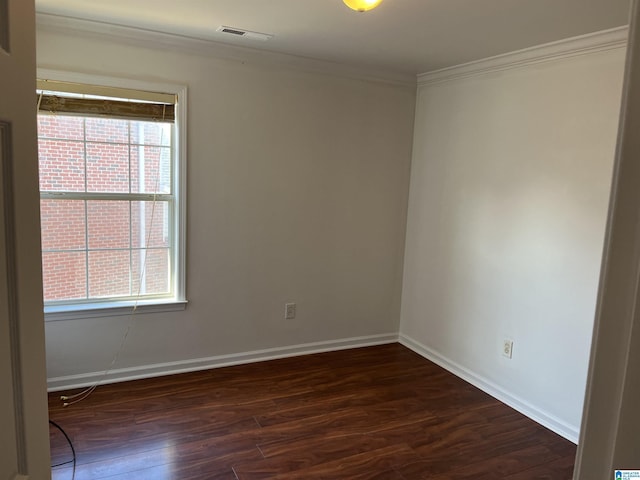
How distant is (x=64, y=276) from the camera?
9.78 ft

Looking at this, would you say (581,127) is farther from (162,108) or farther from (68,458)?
(68,458)

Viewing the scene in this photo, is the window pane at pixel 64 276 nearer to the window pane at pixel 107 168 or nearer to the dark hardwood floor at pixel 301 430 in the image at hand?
the window pane at pixel 107 168

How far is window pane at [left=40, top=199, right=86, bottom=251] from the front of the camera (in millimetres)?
2879

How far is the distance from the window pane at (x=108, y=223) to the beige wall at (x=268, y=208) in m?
0.44

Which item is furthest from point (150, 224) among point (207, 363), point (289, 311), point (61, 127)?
point (289, 311)

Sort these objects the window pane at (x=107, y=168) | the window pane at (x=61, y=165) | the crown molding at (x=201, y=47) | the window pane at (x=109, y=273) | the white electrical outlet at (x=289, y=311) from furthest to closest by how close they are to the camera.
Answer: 1. the white electrical outlet at (x=289, y=311)
2. the window pane at (x=109, y=273)
3. the window pane at (x=107, y=168)
4. the window pane at (x=61, y=165)
5. the crown molding at (x=201, y=47)

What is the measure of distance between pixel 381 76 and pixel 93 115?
2106 millimetres

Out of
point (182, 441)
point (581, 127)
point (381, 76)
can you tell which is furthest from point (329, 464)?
point (381, 76)

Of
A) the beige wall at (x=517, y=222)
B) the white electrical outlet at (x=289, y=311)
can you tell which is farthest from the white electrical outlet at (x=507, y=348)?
the white electrical outlet at (x=289, y=311)

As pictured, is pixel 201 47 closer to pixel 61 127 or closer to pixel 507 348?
pixel 61 127

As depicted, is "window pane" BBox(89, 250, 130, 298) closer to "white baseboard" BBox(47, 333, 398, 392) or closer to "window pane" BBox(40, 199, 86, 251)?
"window pane" BBox(40, 199, 86, 251)

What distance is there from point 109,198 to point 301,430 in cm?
190

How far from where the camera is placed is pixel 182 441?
2510 millimetres

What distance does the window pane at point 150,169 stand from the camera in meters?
3.08
